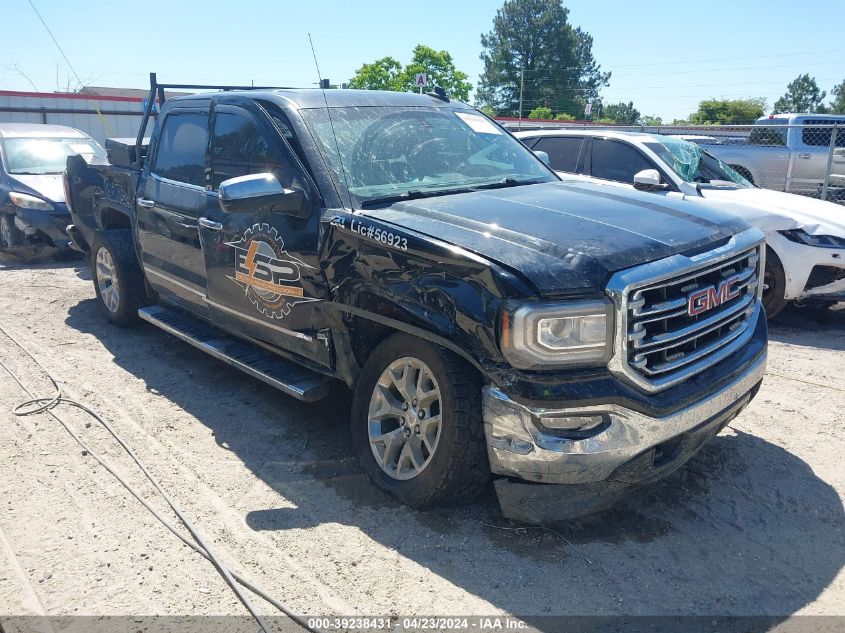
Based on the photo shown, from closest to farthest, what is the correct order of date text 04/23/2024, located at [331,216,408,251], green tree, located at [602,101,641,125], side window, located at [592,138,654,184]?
date text 04/23/2024, located at [331,216,408,251] → side window, located at [592,138,654,184] → green tree, located at [602,101,641,125]

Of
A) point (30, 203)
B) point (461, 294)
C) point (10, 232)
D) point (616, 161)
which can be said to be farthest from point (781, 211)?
point (10, 232)

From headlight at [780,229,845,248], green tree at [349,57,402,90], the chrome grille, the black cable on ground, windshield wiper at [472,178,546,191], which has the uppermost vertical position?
green tree at [349,57,402,90]

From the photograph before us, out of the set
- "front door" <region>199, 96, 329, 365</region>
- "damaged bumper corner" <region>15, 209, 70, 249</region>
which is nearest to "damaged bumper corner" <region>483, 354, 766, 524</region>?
"front door" <region>199, 96, 329, 365</region>

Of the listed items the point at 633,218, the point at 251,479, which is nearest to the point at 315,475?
the point at 251,479

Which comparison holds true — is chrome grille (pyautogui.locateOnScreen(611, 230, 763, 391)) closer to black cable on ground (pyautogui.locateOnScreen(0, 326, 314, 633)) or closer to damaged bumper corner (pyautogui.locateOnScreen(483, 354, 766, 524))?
damaged bumper corner (pyautogui.locateOnScreen(483, 354, 766, 524))

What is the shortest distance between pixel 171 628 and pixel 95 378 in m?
3.19

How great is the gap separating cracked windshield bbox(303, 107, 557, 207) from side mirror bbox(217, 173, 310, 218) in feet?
0.85

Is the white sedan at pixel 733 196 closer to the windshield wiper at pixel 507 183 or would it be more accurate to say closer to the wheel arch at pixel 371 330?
the windshield wiper at pixel 507 183

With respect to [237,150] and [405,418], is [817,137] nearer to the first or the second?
[237,150]

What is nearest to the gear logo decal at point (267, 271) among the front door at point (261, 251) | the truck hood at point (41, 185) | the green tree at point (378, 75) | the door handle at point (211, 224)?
the front door at point (261, 251)

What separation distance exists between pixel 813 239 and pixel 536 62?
8062 centimetres

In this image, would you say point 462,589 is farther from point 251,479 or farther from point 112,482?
point 112,482

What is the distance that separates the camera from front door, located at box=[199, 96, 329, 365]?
4.01m

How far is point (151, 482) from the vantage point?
3924 mm
